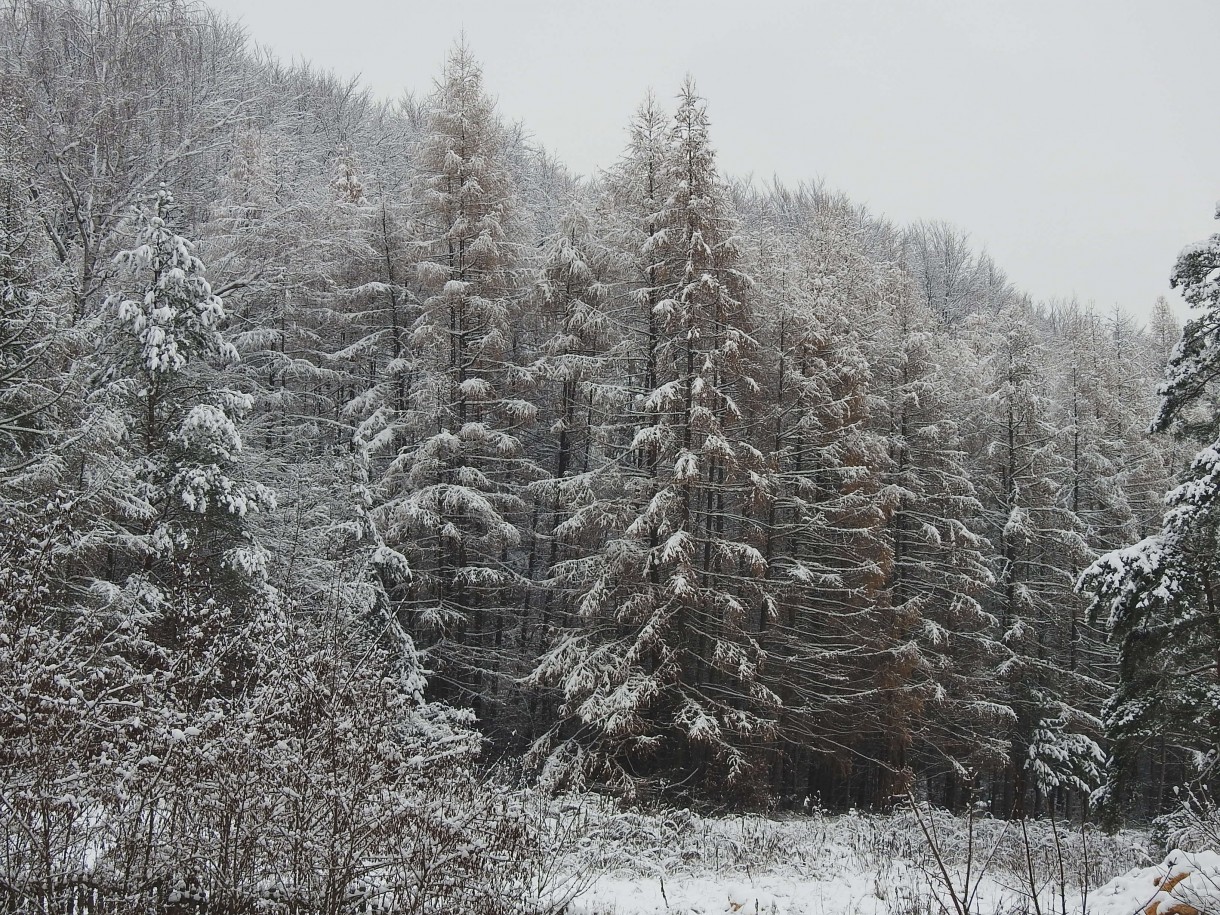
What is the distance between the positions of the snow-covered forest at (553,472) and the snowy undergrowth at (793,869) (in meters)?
1.33

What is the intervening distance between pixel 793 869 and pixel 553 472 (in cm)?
1463

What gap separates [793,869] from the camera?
29.5 feet

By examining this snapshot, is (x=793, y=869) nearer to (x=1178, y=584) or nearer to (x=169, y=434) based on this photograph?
(x=1178, y=584)

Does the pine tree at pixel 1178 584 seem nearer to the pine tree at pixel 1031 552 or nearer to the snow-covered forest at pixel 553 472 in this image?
the snow-covered forest at pixel 553 472

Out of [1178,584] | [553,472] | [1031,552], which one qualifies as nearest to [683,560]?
[1178,584]

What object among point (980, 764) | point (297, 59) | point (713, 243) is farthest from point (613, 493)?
point (297, 59)

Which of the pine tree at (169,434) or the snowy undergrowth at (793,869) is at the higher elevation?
the pine tree at (169,434)

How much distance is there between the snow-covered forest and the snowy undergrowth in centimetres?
133

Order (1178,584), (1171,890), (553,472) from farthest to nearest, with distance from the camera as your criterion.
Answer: (553,472), (1178,584), (1171,890)

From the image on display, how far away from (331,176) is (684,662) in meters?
20.5

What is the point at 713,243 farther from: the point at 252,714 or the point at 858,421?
the point at 252,714

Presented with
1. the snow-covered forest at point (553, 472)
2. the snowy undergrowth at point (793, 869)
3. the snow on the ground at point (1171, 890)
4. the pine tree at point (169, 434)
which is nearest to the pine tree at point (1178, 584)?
the snow-covered forest at point (553, 472)

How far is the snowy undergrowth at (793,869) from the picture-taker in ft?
22.7

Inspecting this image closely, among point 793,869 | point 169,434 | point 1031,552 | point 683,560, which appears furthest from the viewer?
point 1031,552
